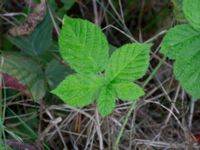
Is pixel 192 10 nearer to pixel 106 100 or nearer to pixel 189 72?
pixel 189 72

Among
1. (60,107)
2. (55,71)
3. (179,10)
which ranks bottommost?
(60,107)

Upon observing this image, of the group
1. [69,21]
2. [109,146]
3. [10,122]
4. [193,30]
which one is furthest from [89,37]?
[10,122]

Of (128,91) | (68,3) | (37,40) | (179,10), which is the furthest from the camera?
(68,3)

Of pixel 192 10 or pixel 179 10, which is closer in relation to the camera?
pixel 192 10

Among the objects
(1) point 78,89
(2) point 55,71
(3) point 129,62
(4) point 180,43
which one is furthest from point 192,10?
(2) point 55,71

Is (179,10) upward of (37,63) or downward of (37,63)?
upward

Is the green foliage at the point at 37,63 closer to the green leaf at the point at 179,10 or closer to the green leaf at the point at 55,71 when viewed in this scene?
the green leaf at the point at 55,71

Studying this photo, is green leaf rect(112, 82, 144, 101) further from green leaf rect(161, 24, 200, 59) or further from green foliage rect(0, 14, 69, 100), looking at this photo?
green foliage rect(0, 14, 69, 100)
